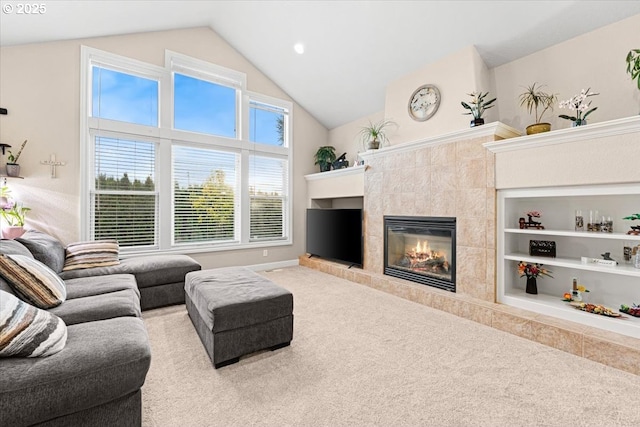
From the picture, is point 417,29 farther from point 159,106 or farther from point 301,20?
point 159,106

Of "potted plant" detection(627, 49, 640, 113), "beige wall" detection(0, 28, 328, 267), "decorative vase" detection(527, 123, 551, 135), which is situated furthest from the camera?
"beige wall" detection(0, 28, 328, 267)

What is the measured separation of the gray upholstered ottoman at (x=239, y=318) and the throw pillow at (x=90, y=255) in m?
1.47

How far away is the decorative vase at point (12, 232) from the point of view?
2.99 meters

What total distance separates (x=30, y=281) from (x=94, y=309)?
0.43 meters

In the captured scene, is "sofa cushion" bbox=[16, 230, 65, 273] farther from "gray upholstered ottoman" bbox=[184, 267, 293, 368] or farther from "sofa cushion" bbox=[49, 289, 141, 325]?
"gray upholstered ottoman" bbox=[184, 267, 293, 368]

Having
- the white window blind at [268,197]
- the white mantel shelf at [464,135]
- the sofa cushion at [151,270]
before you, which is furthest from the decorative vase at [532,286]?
the white window blind at [268,197]

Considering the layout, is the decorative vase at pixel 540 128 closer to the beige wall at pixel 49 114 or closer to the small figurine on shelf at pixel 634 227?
the small figurine on shelf at pixel 634 227

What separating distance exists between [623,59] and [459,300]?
268 centimetres

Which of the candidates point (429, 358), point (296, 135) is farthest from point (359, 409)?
point (296, 135)

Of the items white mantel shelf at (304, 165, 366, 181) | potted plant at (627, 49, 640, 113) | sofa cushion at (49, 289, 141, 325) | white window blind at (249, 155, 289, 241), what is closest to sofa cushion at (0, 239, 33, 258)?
sofa cushion at (49, 289, 141, 325)

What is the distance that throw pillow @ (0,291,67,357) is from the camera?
1.17 meters

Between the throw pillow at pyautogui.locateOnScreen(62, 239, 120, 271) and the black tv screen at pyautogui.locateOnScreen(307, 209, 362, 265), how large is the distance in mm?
3048

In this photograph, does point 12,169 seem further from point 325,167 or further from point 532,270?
point 532,270

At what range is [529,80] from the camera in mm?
3170
